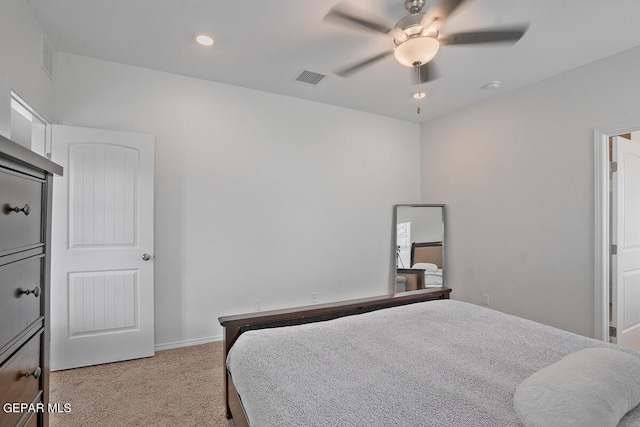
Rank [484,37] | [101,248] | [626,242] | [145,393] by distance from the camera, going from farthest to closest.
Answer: [626,242], [101,248], [145,393], [484,37]

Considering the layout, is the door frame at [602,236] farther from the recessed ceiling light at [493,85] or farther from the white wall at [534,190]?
the recessed ceiling light at [493,85]

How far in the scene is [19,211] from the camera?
99cm

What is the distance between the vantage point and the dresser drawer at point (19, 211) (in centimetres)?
89

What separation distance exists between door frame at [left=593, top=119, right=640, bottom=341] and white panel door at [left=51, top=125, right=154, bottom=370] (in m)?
4.04

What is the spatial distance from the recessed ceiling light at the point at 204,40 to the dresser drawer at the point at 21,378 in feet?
7.56

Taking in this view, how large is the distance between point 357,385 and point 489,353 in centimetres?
72

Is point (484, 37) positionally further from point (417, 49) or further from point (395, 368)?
point (395, 368)

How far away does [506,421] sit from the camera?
1.00m

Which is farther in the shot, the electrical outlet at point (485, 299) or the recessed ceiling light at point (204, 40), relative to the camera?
the electrical outlet at point (485, 299)

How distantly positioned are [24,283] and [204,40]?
2.27 metres

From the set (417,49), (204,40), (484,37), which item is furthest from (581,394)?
(204,40)

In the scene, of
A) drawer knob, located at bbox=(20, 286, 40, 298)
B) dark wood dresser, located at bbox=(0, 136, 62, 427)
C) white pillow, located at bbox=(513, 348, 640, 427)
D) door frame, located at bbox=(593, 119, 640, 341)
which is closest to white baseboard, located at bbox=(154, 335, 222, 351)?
Answer: dark wood dresser, located at bbox=(0, 136, 62, 427)

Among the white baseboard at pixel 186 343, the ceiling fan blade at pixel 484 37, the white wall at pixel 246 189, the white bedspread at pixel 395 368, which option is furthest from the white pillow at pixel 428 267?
the ceiling fan blade at pixel 484 37

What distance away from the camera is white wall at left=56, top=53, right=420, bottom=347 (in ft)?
10.2
